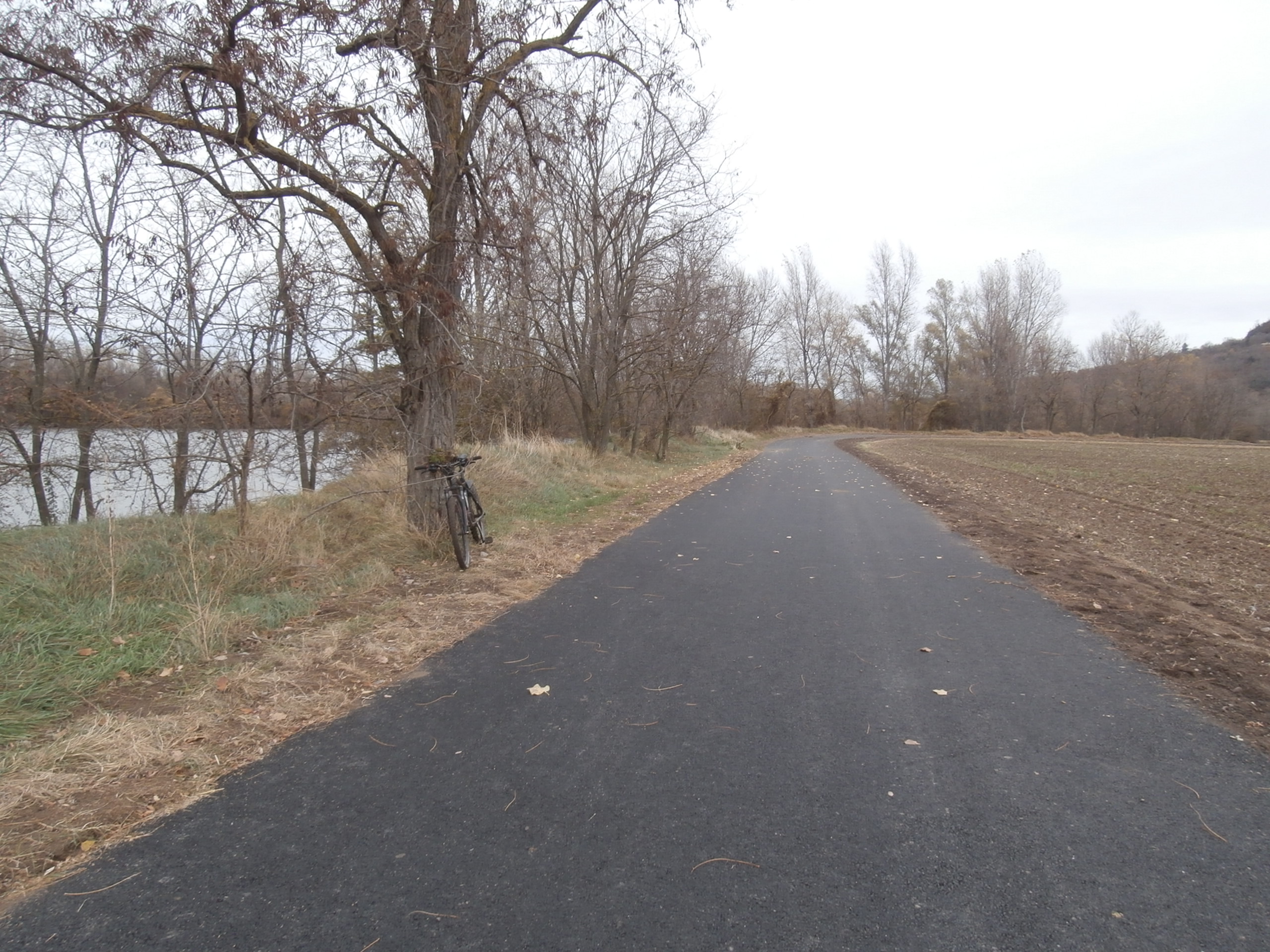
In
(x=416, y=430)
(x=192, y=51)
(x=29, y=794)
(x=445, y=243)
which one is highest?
(x=192, y=51)

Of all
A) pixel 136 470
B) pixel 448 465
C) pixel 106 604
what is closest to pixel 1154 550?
pixel 448 465

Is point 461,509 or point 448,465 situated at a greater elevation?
point 448,465

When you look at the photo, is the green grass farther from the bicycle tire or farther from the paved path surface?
the paved path surface

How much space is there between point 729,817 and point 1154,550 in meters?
8.01

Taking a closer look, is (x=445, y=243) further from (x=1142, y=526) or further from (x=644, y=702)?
(x=1142, y=526)

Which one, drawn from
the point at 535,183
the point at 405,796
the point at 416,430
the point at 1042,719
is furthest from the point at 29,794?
the point at 535,183

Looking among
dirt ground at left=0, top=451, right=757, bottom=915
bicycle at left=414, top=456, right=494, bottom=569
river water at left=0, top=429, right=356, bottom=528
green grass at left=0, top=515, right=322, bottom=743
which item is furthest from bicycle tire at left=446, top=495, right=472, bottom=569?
river water at left=0, top=429, right=356, bottom=528

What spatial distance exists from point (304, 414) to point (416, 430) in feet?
6.81

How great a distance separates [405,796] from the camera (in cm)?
292

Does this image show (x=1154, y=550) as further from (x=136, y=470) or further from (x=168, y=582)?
(x=136, y=470)

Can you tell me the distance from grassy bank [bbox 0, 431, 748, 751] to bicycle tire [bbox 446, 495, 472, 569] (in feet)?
2.02

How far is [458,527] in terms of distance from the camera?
684 cm

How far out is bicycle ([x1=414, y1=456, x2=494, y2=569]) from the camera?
6.81 metres

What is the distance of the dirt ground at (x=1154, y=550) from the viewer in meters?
4.23
